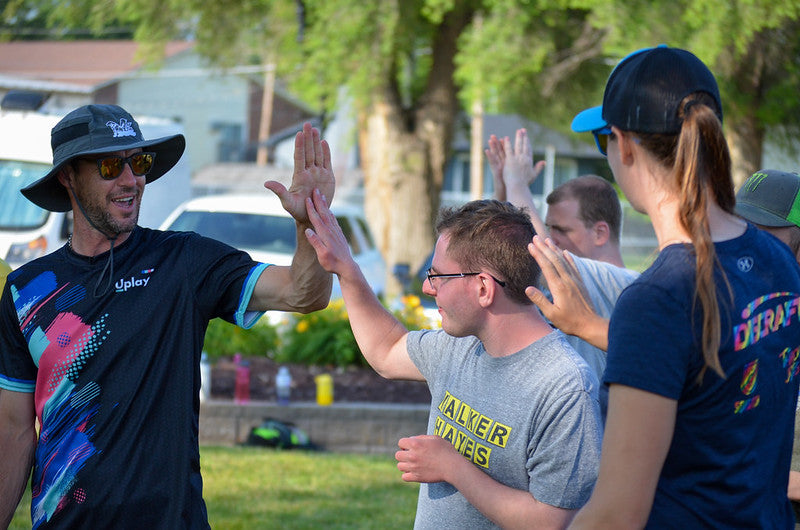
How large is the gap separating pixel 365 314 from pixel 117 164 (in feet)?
3.11

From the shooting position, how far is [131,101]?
151 ft

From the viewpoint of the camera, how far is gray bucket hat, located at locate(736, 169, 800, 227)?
301cm

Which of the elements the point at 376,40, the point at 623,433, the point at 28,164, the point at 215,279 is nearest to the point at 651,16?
the point at 376,40

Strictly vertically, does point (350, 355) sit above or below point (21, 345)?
below

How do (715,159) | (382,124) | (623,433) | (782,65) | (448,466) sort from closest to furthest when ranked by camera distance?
(623,433)
(715,159)
(448,466)
(382,124)
(782,65)

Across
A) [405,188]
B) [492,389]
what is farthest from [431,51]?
[492,389]

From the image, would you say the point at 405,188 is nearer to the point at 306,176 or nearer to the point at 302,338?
the point at 302,338

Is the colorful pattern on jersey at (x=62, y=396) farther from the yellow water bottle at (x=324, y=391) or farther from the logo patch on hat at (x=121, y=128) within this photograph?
the yellow water bottle at (x=324, y=391)

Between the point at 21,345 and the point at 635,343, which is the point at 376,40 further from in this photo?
the point at 635,343

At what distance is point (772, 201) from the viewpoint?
120 inches

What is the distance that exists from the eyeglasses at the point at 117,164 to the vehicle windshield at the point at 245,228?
857 centimetres

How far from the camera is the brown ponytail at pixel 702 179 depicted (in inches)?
74.4

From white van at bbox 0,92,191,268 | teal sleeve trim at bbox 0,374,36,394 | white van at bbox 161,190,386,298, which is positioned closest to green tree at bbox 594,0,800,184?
white van at bbox 161,190,386,298

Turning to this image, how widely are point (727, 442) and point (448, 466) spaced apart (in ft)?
2.51
